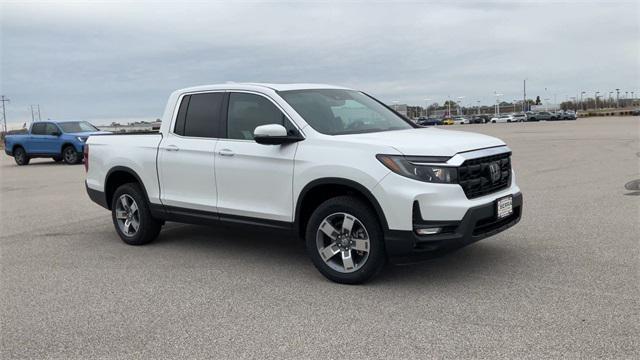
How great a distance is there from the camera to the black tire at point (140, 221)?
7203 mm

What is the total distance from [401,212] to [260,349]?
5.46ft

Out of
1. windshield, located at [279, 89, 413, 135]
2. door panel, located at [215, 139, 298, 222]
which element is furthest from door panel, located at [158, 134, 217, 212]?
windshield, located at [279, 89, 413, 135]

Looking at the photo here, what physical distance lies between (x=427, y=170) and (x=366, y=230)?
29.8 inches

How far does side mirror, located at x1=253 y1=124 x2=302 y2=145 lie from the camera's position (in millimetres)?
5434

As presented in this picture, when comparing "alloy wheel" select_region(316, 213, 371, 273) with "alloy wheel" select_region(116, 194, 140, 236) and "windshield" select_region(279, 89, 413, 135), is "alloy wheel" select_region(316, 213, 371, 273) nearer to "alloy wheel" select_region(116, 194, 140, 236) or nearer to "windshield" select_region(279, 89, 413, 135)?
"windshield" select_region(279, 89, 413, 135)

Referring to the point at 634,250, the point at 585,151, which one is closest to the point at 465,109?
the point at 585,151

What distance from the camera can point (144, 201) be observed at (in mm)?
7195

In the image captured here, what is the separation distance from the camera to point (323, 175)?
534 cm

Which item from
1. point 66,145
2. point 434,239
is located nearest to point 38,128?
point 66,145

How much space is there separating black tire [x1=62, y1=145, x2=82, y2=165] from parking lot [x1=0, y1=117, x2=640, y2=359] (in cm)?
1409

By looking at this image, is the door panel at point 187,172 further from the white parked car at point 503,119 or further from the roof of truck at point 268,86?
the white parked car at point 503,119

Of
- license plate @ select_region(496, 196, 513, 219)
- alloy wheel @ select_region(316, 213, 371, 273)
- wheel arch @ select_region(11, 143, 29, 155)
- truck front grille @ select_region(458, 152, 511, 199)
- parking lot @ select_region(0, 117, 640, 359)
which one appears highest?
wheel arch @ select_region(11, 143, 29, 155)

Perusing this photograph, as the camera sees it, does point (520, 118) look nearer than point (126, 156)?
No

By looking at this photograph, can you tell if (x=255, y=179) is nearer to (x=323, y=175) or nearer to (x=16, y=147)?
(x=323, y=175)
